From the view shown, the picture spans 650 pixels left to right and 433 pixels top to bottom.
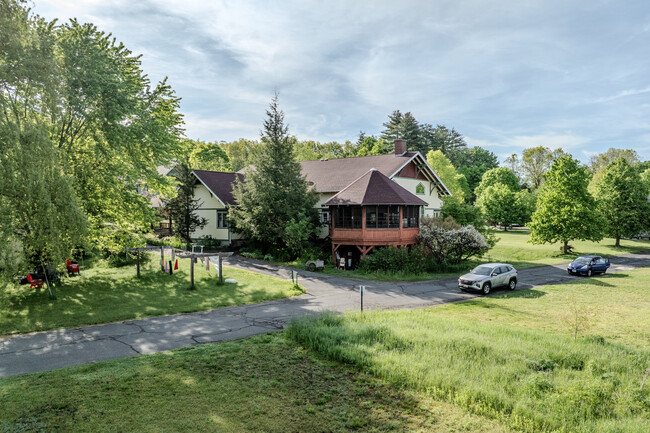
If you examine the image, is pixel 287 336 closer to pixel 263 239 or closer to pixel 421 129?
pixel 263 239

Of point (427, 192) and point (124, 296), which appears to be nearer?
point (124, 296)

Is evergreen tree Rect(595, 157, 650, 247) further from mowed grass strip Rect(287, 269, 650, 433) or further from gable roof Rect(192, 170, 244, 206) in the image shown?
gable roof Rect(192, 170, 244, 206)

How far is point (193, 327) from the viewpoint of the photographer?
13.5 metres

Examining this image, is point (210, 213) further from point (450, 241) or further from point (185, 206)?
point (450, 241)

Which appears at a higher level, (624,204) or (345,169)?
(345,169)

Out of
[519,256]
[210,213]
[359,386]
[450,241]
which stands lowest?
[359,386]

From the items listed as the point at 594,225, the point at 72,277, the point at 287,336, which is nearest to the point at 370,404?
the point at 287,336

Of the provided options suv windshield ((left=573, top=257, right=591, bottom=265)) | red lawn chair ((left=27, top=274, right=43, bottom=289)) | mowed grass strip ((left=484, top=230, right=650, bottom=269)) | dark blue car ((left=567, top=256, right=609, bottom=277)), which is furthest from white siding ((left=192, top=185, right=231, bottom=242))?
suv windshield ((left=573, top=257, right=591, bottom=265))

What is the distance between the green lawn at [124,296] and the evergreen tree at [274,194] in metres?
6.51

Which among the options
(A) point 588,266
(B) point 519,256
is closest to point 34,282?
(A) point 588,266

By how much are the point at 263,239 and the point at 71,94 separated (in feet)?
55.0

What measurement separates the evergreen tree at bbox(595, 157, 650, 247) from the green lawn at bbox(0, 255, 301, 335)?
1714 inches

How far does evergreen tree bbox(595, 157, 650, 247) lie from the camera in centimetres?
4538

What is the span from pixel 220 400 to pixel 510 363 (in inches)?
250
